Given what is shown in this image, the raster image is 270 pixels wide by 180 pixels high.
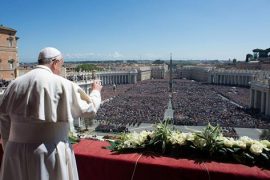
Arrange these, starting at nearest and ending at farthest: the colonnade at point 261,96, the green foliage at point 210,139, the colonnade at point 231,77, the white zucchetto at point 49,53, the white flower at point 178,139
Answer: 1. the white zucchetto at point 49,53
2. the green foliage at point 210,139
3. the white flower at point 178,139
4. the colonnade at point 261,96
5. the colonnade at point 231,77

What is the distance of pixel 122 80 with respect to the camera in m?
143

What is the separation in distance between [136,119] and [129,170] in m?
36.5

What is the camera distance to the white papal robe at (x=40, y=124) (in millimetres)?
3391

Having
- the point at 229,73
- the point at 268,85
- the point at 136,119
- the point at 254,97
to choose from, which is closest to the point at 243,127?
the point at 136,119

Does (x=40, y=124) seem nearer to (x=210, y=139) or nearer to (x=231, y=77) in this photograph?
(x=210, y=139)

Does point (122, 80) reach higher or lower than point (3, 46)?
lower

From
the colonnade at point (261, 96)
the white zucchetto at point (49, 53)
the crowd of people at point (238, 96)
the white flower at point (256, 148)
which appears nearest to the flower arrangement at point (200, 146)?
the white flower at point (256, 148)

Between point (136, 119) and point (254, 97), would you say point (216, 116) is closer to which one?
point (136, 119)

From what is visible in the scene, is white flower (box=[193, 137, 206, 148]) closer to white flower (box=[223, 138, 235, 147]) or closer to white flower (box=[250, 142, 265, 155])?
white flower (box=[223, 138, 235, 147])

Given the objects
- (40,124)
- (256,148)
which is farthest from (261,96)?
(40,124)

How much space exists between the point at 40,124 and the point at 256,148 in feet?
9.46

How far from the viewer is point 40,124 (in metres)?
3.42

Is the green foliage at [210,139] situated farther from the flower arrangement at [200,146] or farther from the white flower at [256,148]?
the white flower at [256,148]

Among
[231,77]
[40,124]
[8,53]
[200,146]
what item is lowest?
[231,77]
